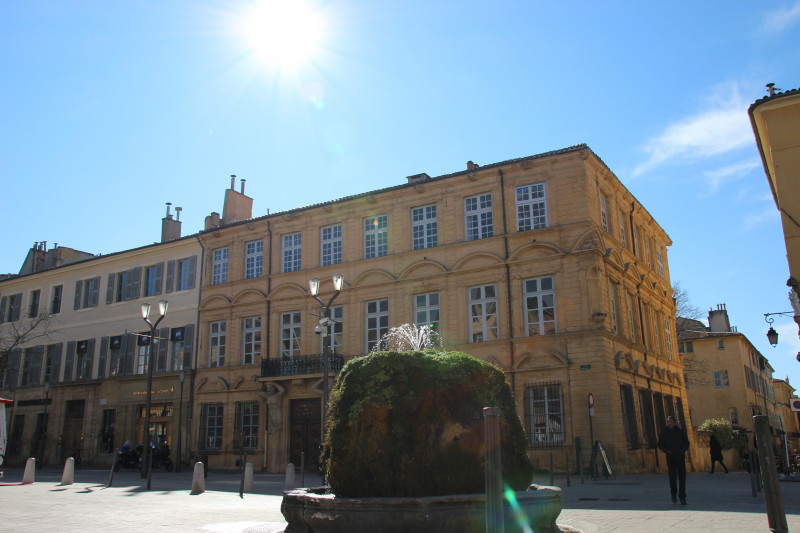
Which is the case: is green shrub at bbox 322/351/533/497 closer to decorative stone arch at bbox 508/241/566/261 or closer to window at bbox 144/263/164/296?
decorative stone arch at bbox 508/241/566/261

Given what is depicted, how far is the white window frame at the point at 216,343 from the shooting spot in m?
30.4

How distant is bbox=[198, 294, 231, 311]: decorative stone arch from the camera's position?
30.6 meters

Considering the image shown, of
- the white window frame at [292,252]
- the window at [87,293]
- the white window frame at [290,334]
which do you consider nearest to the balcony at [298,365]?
the white window frame at [290,334]

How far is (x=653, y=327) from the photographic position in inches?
1139

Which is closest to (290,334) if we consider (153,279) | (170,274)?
(170,274)

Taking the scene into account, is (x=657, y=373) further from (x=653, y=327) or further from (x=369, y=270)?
(x=369, y=270)

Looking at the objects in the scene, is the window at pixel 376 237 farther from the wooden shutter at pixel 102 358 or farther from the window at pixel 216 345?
the wooden shutter at pixel 102 358

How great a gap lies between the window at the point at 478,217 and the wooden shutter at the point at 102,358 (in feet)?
66.0

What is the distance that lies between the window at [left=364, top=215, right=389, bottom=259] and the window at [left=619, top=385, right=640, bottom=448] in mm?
10217

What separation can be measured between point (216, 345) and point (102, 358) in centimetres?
763

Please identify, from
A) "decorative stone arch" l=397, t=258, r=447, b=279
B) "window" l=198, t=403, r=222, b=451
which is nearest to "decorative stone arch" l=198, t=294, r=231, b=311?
"window" l=198, t=403, r=222, b=451

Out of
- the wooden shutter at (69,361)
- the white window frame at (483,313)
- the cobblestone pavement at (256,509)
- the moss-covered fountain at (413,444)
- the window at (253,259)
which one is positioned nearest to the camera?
the moss-covered fountain at (413,444)

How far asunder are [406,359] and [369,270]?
59.7 ft

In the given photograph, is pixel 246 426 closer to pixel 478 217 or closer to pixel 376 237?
pixel 376 237
